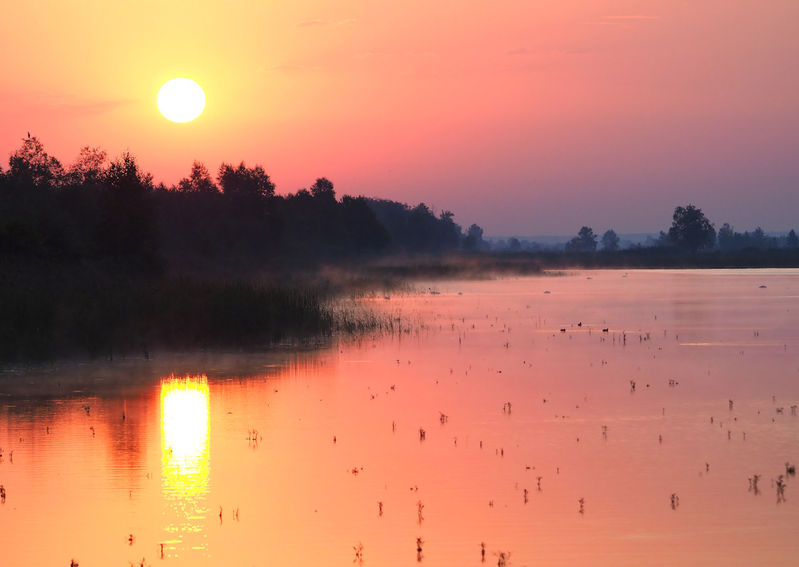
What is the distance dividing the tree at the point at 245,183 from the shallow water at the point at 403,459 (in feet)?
290

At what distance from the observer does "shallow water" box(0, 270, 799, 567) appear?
1238 cm

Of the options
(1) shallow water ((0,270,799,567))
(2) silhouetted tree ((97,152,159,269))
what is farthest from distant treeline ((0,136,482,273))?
(1) shallow water ((0,270,799,567))

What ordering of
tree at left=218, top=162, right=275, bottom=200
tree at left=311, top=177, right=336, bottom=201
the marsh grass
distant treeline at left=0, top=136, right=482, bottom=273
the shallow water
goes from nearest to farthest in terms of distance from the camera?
the shallow water → the marsh grass → distant treeline at left=0, top=136, right=482, bottom=273 → tree at left=218, top=162, right=275, bottom=200 → tree at left=311, top=177, right=336, bottom=201

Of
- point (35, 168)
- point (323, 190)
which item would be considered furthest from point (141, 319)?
point (323, 190)

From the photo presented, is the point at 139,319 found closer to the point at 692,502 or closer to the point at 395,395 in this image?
the point at 395,395

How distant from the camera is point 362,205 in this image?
16475 cm

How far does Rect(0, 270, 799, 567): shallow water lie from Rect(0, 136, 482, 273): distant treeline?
22.4 metres

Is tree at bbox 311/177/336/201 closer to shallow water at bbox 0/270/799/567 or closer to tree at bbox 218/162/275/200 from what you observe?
tree at bbox 218/162/275/200

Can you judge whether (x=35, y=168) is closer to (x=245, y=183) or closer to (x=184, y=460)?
(x=245, y=183)

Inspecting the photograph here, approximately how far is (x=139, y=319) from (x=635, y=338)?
18943mm

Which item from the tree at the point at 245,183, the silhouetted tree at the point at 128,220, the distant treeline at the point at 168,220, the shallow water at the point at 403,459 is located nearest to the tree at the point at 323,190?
the distant treeline at the point at 168,220

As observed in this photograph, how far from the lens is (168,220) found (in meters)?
108

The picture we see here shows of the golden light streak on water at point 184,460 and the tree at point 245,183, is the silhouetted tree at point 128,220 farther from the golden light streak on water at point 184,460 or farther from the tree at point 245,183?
the tree at point 245,183

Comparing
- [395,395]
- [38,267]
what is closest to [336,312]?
[38,267]
